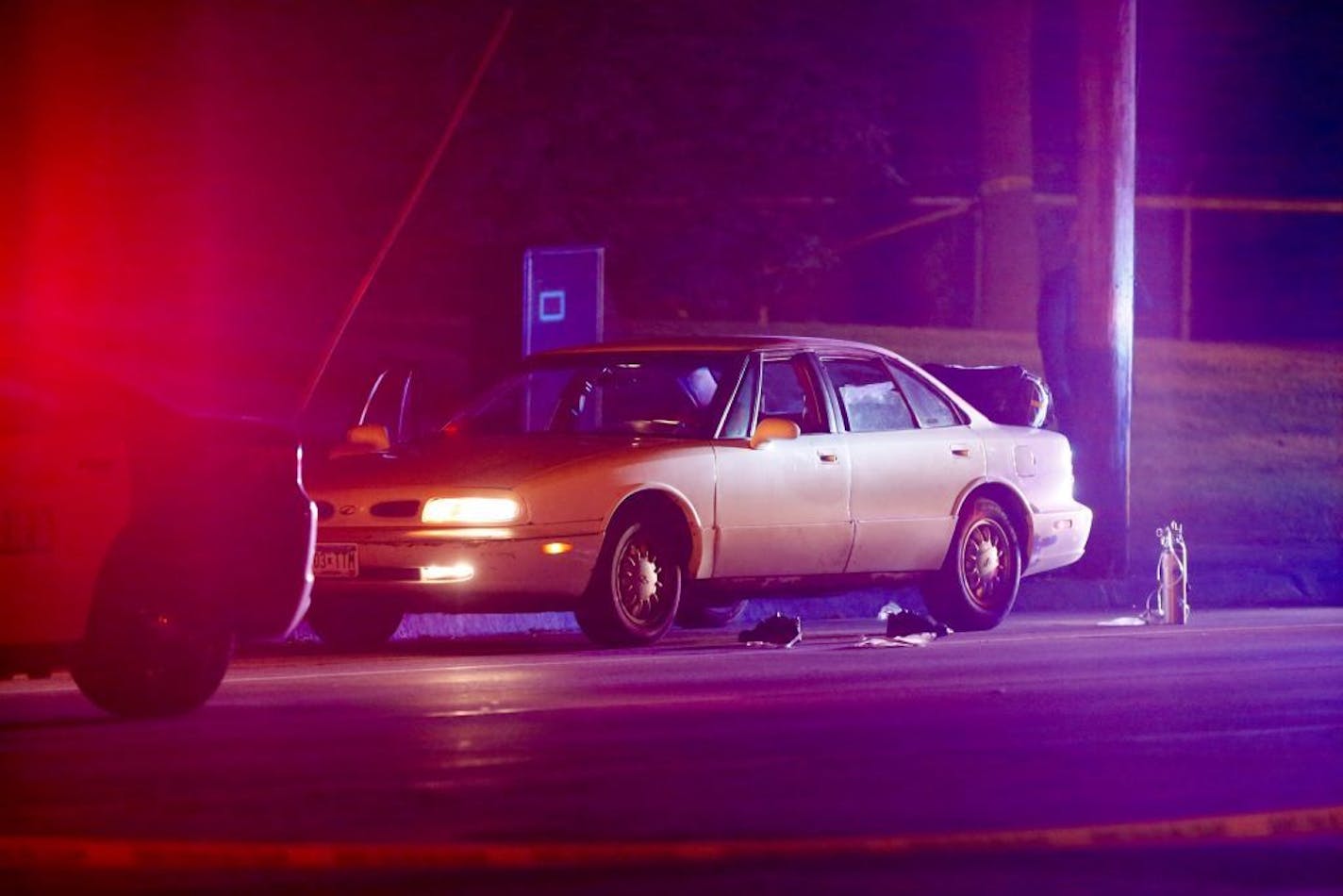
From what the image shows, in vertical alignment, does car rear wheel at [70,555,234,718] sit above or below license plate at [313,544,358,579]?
below

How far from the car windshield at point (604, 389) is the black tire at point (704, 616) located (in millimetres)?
1152

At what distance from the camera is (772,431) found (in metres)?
15.1

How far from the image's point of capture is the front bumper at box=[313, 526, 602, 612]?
14164mm

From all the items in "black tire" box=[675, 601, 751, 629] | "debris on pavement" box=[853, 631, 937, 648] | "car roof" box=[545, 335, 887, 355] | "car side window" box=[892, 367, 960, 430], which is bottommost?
"debris on pavement" box=[853, 631, 937, 648]

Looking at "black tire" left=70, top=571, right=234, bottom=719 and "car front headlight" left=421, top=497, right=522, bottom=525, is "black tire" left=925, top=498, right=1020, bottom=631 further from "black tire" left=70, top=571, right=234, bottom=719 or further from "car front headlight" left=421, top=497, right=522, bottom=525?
"black tire" left=70, top=571, right=234, bottom=719

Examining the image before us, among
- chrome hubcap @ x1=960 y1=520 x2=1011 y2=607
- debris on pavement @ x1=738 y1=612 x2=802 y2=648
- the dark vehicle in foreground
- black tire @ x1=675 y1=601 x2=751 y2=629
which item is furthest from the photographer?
black tire @ x1=675 y1=601 x2=751 y2=629

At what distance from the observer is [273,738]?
10.6 m

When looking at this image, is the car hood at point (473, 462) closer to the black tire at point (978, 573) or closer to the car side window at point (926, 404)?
the car side window at point (926, 404)

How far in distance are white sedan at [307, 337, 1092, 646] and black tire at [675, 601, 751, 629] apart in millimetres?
20

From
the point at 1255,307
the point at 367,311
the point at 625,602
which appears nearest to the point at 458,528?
the point at 625,602

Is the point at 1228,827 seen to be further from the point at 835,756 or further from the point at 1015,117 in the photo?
the point at 1015,117

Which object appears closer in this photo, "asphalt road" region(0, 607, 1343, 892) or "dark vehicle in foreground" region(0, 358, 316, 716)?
"asphalt road" region(0, 607, 1343, 892)

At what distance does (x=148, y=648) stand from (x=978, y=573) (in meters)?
6.71

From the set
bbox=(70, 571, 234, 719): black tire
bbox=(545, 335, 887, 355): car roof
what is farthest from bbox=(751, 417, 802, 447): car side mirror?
bbox=(70, 571, 234, 719): black tire
